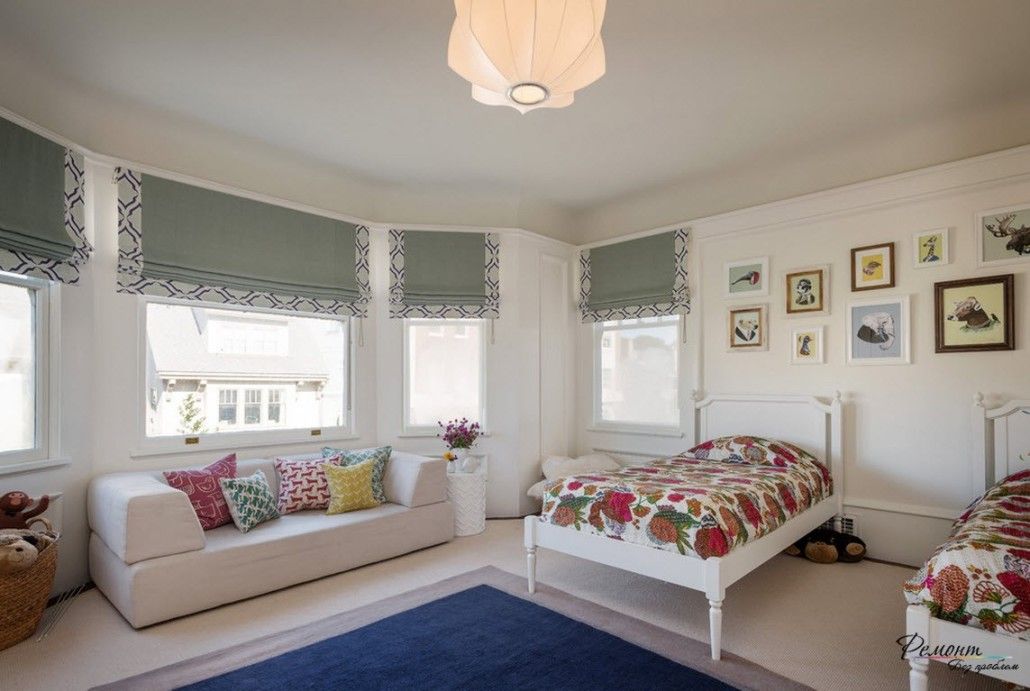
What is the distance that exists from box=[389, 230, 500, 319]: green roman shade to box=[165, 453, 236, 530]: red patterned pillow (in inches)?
75.6

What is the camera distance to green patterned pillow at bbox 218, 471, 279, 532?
10.7ft

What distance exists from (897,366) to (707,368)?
130 centimetres

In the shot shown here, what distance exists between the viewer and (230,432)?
393 cm

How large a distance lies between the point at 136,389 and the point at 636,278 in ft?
12.5

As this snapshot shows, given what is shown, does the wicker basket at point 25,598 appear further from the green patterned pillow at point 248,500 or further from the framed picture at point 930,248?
the framed picture at point 930,248

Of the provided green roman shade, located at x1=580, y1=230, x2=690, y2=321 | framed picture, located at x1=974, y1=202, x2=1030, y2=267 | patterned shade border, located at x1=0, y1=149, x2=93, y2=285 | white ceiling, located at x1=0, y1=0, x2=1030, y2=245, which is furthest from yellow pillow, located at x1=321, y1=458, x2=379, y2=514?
framed picture, located at x1=974, y1=202, x2=1030, y2=267

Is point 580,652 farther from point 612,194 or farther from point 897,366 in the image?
point 612,194

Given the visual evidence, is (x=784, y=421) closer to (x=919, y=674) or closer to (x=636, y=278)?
(x=636, y=278)

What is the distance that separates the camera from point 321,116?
350 cm

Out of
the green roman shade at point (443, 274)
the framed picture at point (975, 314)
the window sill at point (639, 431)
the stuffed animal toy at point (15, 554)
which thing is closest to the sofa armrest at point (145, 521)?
the stuffed animal toy at point (15, 554)

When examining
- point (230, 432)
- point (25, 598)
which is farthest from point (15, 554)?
point (230, 432)

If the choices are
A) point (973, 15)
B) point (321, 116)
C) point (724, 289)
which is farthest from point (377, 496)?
point (973, 15)

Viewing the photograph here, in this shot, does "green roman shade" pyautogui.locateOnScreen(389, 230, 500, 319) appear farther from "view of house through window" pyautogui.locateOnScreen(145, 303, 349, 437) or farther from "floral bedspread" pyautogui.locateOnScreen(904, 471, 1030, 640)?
"floral bedspread" pyautogui.locateOnScreen(904, 471, 1030, 640)

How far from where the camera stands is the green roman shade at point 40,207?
2.79 m
